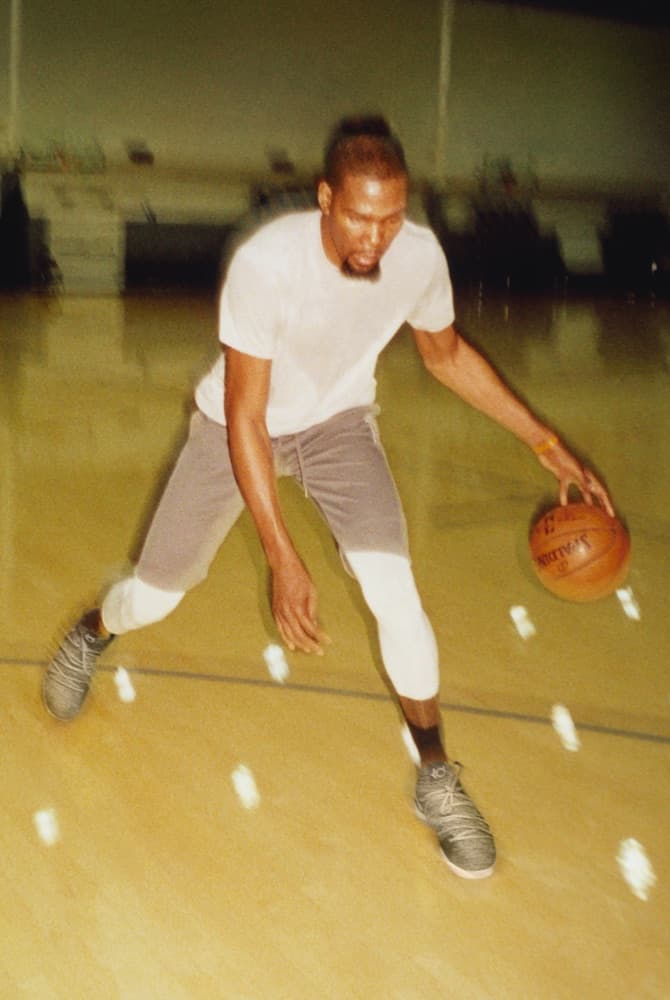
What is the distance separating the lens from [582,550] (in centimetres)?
306

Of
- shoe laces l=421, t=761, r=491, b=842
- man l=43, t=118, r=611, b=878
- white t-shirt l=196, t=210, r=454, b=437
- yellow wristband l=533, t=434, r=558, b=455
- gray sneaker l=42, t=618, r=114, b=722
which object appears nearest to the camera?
man l=43, t=118, r=611, b=878

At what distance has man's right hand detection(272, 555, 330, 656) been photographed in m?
2.29

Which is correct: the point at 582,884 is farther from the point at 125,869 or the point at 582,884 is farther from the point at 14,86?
the point at 14,86

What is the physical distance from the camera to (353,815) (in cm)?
278

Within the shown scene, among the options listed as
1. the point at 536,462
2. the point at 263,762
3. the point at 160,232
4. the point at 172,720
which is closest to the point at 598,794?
the point at 263,762

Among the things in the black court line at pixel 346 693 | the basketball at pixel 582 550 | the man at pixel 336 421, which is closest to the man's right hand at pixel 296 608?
the man at pixel 336 421

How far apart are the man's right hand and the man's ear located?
27.0 inches

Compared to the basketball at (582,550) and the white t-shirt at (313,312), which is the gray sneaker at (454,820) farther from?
the white t-shirt at (313,312)

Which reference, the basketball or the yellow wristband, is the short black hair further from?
the basketball

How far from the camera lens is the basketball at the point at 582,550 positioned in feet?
10.0

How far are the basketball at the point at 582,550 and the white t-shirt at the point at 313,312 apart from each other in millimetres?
639

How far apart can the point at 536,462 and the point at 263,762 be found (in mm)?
3827

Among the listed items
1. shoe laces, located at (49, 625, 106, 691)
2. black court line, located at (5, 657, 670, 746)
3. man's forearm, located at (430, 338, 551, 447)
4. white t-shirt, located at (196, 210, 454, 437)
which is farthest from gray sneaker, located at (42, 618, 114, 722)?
man's forearm, located at (430, 338, 551, 447)

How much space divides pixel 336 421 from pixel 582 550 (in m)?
0.73
